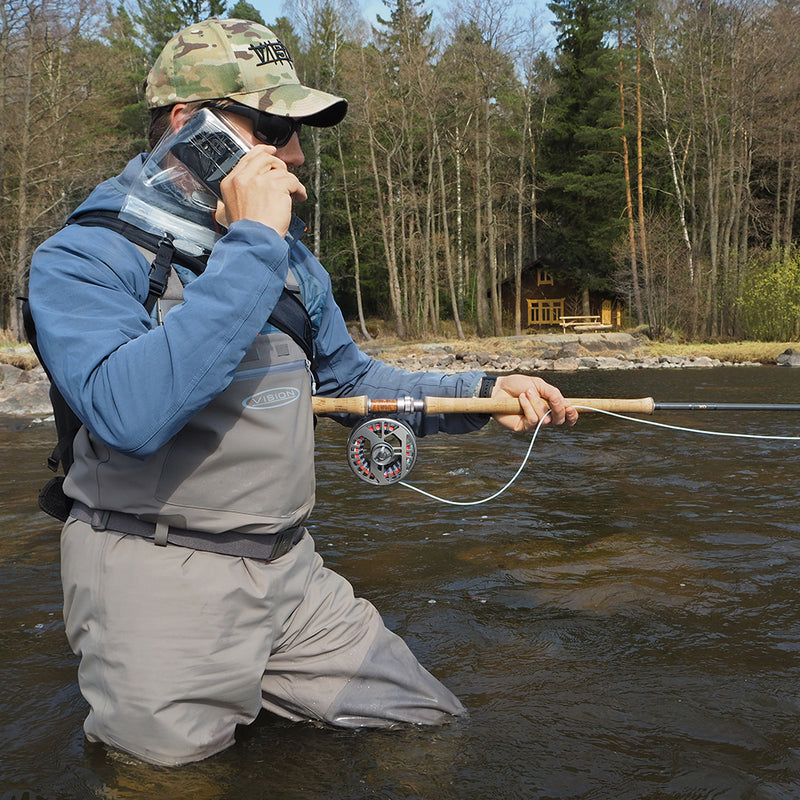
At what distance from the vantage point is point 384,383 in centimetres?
325

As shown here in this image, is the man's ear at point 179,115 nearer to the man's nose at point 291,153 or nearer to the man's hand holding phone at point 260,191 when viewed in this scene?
the man's nose at point 291,153

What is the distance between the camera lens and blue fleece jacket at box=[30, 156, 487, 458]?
1.93 meters

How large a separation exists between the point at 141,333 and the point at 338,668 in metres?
1.20

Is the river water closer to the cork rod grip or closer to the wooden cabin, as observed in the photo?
the cork rod grip

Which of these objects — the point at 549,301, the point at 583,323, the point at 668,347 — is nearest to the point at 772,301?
the point at 668,347

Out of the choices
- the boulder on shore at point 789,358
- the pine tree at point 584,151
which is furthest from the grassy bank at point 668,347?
the pine tree at point 584,151

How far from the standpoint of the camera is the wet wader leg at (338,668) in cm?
257

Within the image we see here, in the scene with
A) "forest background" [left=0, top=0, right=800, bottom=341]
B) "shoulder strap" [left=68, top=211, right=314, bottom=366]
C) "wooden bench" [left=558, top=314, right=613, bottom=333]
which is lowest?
"wooden bench" [left=558, top=314, right=613, bottom=333]

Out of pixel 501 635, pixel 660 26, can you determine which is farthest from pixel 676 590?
pixel 660 26

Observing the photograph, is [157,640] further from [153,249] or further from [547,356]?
[547,356]

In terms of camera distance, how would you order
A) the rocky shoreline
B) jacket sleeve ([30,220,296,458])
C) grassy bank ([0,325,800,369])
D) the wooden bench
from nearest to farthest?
jacket sleeve ([30,220,296,458]), the rocky shoreline, grassy bank ([0,325,800,369]), the wooden bench

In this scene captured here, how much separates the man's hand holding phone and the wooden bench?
3975 cm

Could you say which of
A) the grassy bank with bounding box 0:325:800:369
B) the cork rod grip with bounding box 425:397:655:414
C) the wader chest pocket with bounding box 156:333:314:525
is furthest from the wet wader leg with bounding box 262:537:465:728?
the grassy bank with bounding box 0:325:800:369

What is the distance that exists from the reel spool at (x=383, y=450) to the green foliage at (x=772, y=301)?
3294 centimetres
